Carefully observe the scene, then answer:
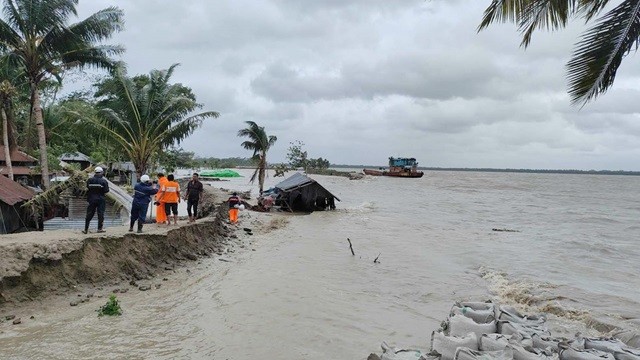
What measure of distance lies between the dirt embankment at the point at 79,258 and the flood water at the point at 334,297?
673 mm

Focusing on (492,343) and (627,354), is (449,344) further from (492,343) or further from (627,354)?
(627,354)

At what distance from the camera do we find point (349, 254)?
13250mm

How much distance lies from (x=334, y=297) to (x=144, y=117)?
1145cm

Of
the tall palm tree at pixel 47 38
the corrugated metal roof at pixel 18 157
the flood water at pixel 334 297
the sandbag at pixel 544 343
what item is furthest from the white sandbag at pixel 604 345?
the corrugated metal roof at pixel 18 157

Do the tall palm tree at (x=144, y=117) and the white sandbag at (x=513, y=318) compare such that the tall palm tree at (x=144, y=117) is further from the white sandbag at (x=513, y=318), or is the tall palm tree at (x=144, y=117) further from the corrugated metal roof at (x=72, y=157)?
the white sandbag at (x=513, y=318)

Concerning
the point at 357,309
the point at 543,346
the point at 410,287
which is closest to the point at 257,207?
the point at 410,287

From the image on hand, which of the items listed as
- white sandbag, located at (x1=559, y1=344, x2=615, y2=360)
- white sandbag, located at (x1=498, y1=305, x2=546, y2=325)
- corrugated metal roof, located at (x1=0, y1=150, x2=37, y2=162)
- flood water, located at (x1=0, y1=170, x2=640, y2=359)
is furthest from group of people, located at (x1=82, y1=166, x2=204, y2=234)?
corrugated metal roof, located at (x1=0, y1=150, x2=37, y2=162)

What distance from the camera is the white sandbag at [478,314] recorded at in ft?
18.4

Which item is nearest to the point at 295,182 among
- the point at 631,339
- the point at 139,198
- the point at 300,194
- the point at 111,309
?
the point at 300,194

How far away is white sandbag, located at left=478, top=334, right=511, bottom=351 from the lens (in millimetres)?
4512

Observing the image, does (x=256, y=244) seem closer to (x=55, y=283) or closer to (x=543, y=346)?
(x=55, y=283)

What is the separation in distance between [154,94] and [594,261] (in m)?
17.0

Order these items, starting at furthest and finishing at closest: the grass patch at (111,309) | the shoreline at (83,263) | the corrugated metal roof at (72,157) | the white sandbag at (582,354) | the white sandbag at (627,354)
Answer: the corrugated metal roof at (72,157) → the shoreline at (83,263) → the grass patch at (111,309) → the white sandbag at (627,354) → the white sandbag at (582,354)

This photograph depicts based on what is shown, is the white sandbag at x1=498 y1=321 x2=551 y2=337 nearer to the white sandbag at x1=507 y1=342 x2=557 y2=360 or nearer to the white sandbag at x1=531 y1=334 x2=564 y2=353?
the white sandbag at x1=531 y1=334 x2=564 y2=353
